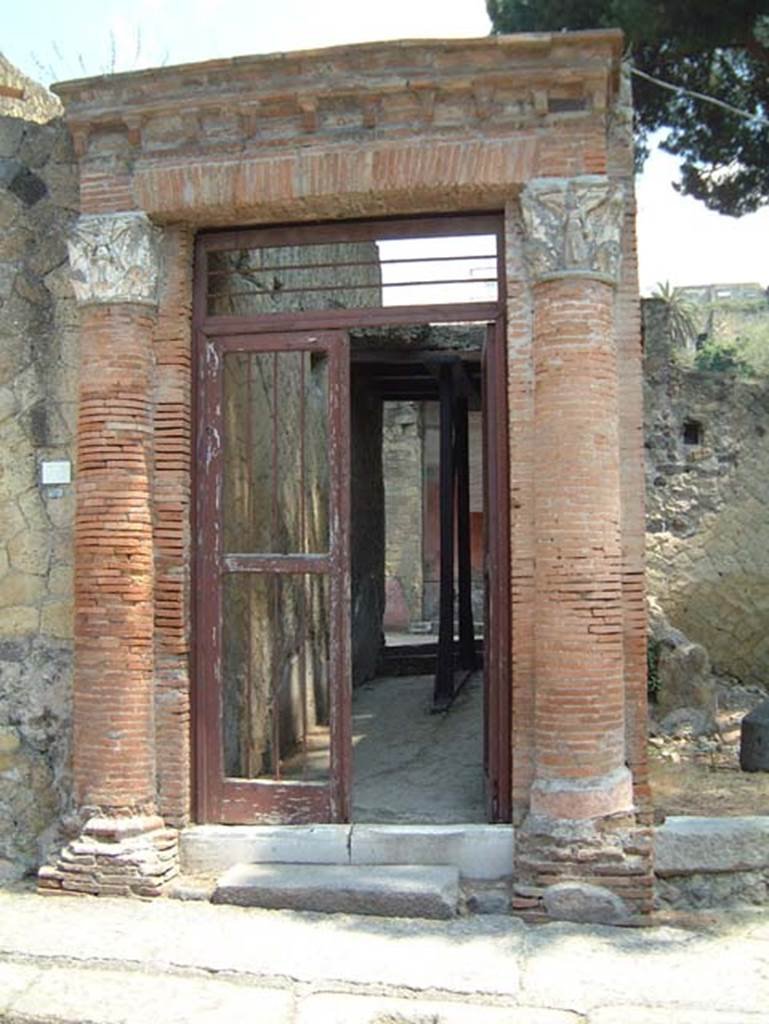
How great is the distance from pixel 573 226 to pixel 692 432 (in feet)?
23.6

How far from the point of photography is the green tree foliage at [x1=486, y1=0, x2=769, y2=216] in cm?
1109

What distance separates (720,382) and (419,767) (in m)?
6.62

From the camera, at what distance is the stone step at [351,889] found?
4.97m

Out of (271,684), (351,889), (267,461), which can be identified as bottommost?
(351,889)

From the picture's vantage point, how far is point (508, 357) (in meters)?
5.41

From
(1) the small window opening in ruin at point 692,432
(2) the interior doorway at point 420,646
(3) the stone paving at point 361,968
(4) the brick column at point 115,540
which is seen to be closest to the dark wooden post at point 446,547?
(2) the interior doorway at point 420,646

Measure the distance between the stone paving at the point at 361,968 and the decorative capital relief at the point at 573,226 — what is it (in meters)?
3.06

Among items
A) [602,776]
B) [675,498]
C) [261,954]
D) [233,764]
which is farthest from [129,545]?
[675,498]

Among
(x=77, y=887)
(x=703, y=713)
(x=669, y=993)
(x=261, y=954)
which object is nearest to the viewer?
(x=669, y=993)

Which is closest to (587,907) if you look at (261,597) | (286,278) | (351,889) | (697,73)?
(351,889)

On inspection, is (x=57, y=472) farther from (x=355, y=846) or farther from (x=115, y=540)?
(x=355, y=846)

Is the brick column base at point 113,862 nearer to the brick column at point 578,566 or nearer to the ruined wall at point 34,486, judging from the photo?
the ruined wall at point 34,486

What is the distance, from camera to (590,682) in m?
5.09

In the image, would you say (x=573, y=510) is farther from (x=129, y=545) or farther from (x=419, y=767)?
(x=419, y=767)
